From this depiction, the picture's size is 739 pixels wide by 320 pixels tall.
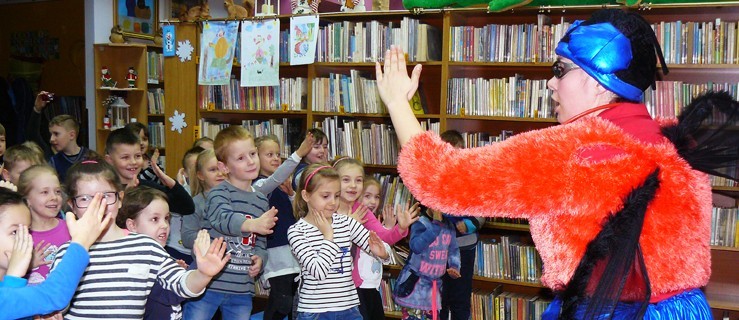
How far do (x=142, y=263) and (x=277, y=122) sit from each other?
3.17m

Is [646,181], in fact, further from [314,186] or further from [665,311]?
[314,186]

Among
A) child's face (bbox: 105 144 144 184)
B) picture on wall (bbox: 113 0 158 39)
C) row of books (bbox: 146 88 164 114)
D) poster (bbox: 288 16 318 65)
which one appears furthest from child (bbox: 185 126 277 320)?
picture on wall (bbox: 113 0 158 39)

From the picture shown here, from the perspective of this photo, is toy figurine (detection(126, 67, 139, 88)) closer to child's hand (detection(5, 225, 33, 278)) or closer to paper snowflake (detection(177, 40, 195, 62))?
paper snowflake (detection(177, 40, 195, 62))

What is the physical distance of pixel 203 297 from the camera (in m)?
3.53

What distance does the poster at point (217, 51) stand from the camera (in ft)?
18.1

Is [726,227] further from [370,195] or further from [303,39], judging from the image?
[303,39]

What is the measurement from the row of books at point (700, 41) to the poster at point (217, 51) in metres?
2.96

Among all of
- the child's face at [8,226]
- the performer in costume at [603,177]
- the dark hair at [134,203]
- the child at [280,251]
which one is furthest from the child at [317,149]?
the performer in costume at [603,177]

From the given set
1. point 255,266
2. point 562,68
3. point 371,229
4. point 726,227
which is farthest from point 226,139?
point 726,227

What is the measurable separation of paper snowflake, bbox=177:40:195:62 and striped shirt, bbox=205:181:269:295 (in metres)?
2.31

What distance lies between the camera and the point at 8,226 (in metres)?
2.32

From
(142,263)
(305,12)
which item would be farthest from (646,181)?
(305,12)

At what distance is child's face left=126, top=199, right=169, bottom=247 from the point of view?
293 centimetres

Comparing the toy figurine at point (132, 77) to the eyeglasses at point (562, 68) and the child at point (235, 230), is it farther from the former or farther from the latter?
the eyeglasses at point (562, 68)
